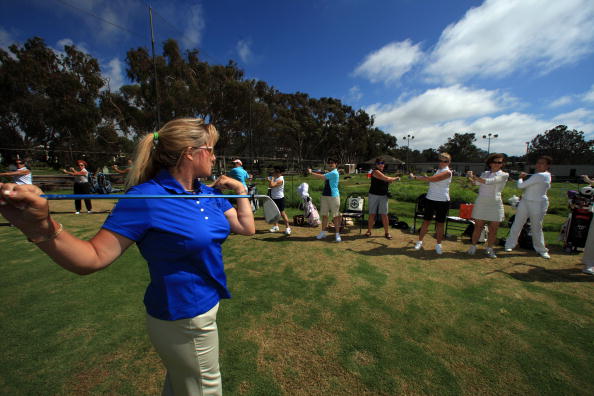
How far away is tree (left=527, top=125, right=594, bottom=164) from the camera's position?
207 feet

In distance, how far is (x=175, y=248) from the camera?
117cm

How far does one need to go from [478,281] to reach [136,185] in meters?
4.92

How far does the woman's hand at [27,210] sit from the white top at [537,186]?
6792 millimetres

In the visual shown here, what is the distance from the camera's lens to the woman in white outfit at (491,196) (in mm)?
4723

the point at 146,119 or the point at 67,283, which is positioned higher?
the point at 146,119

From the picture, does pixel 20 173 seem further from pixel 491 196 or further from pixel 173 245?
pixel 491 196

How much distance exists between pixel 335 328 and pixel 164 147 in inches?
105

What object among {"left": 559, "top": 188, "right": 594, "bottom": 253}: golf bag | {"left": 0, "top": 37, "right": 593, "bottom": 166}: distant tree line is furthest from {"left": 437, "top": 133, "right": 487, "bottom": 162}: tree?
{"left": 559, "top": 188, "right": 594, "bottom": 253}: golf bag

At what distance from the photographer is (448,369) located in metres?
2.32

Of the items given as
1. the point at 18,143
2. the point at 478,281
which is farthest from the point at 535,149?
the point at 18,143

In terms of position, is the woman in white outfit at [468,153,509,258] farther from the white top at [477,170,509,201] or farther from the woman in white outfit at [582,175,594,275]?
the woman in white outfit at [582,175,594,275]

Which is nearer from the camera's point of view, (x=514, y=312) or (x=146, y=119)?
(x=514, y=312)

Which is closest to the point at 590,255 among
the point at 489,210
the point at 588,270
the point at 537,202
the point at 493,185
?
the point at 588,270

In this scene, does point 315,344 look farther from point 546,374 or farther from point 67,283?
point 67,283
